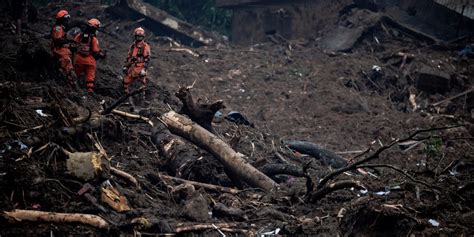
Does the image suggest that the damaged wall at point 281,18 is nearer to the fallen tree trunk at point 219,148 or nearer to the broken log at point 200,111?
the broken log at point 200,111

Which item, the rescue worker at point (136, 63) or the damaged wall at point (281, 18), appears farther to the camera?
the damaged wall at point (281, 18)

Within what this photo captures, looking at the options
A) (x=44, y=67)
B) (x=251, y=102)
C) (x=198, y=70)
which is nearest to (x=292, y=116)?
(x=251, y=102)

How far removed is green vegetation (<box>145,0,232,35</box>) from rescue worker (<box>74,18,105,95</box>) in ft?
43.6

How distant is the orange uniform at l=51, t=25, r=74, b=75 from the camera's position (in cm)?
770

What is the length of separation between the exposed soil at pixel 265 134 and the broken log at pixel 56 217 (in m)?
0.06

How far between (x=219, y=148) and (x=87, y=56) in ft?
11.4

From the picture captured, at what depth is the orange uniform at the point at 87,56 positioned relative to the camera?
25.9ft

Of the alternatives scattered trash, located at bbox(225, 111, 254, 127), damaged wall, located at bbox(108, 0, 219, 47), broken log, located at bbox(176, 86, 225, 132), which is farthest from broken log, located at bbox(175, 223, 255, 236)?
damaged wall, located at bbox(108, 0, 219, 47)

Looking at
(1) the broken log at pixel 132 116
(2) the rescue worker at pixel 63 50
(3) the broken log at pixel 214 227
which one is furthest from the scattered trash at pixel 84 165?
(2) the rescue worker at pixel 63 50

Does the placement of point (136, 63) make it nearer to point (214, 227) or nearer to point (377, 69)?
point (214, 227)

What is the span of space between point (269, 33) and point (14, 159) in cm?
1461

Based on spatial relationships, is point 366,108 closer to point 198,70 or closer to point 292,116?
point 292,116

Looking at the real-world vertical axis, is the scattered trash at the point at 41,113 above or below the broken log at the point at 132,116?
above

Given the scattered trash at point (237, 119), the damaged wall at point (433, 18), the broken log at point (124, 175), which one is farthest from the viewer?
the damaged wall at point (433, 18)
